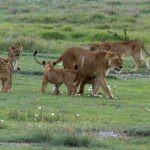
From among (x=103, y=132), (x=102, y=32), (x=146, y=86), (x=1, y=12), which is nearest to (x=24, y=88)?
(x=146, y=86)

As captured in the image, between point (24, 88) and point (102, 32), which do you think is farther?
point (102, 32)

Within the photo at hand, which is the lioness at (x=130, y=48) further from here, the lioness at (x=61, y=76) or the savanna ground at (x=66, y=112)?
the lioness at (x=61, y=76)

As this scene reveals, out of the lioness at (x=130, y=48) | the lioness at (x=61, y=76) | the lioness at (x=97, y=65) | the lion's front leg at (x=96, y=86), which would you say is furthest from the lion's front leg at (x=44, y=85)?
the lioness at (x=130, y=48)

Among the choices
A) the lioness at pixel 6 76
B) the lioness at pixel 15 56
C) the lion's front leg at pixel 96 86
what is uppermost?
the lioness at pixel 6 76

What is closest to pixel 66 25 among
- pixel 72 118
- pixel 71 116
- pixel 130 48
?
pixel 130 48

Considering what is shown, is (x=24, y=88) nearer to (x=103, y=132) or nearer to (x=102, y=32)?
(x=103, y=132)

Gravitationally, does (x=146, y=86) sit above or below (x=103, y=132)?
below

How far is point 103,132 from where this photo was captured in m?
13.3

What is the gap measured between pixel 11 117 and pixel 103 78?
17.9ft

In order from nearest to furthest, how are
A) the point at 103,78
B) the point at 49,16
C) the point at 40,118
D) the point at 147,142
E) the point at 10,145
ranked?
the point at 10,145 < the point at 147,142 < the point at 40,118 < the point at 103,78 < the point at 49,16

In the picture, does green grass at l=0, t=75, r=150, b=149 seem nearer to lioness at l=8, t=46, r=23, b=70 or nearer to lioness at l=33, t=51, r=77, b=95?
lioness at l=33, t=51, r=77, b=95

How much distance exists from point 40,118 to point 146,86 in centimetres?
904

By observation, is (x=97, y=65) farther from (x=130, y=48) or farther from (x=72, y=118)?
(x=130, y=48)

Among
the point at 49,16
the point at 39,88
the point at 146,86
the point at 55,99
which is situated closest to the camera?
the point at 55,99
